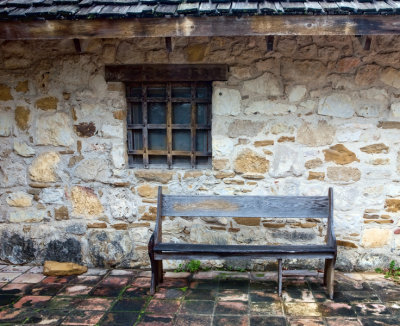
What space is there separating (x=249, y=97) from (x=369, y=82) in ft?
3.53

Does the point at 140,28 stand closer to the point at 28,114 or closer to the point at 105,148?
the point at 105,148

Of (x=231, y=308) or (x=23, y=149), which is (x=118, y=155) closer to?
(x=23, y=149)

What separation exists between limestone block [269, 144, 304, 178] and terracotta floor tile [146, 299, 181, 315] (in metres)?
1.47

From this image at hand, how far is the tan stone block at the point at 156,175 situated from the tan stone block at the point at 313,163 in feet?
4.21

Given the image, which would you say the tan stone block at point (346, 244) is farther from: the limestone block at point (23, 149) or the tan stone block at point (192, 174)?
the limestone block at point (23, 149)

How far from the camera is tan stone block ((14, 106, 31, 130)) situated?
11.8 ft

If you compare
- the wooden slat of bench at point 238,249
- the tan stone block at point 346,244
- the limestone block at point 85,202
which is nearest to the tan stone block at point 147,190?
the limestone block at point 85,202

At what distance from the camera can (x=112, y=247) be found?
12.1 feet

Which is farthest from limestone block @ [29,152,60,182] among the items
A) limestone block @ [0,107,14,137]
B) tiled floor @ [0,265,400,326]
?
tiled floor @ [0,265,400,326]

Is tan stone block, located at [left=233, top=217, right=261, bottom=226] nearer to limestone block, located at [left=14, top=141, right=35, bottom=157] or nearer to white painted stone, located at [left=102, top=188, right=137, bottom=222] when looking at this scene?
white painted stone, located at [left=102, top=188, right=137, bottom=222]

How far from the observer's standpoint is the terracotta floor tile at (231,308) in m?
2.79

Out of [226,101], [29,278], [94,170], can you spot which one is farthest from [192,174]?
[29,278]

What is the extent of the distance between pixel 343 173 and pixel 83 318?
2.53 metres

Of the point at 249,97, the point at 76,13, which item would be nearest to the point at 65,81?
the point at 76,13
